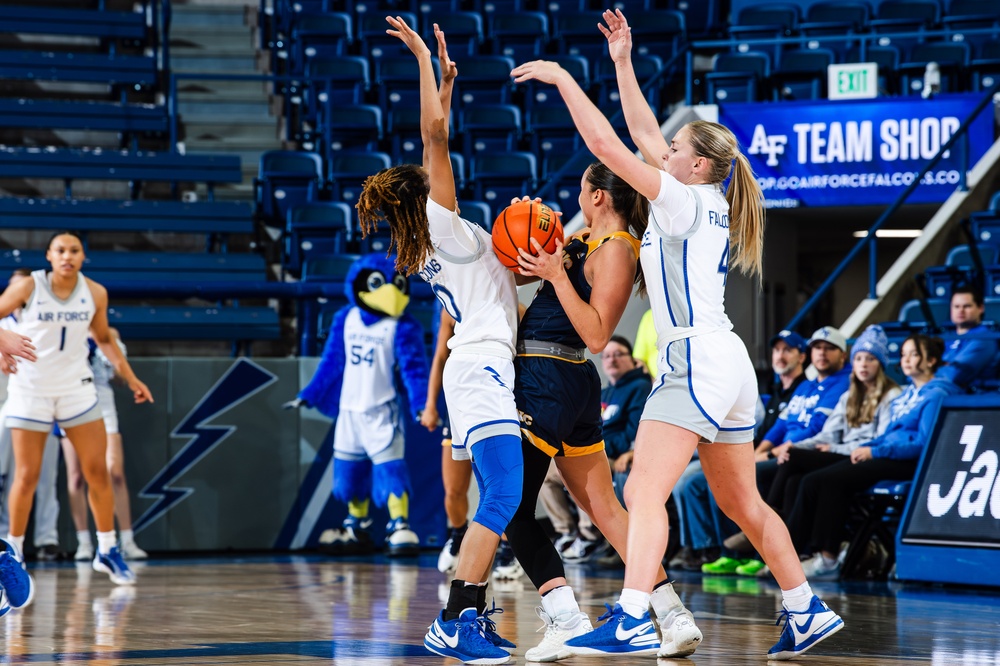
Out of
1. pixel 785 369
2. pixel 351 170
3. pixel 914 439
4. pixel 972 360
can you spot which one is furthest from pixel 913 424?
pixel 351 170

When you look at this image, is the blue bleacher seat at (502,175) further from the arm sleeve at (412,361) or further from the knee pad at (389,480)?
the knee pad at (389,480)

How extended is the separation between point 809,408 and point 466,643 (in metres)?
4.64

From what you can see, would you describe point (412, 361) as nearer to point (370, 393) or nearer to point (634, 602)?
point (370, 393)

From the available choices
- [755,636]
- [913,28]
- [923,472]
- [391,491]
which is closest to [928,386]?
[923,472]

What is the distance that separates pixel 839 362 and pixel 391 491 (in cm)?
318

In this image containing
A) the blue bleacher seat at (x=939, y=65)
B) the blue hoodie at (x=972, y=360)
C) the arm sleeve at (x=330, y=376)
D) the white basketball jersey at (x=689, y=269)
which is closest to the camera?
the white basketball jersey at (x=689, y=269)

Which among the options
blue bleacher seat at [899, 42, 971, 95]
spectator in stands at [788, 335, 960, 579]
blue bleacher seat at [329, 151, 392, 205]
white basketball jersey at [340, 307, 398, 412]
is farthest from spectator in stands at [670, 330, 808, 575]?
blue bleacher seat at [329, 151, 392, 205]

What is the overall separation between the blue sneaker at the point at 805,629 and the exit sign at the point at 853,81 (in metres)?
8.81

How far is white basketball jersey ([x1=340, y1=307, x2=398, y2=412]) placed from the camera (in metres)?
9.24

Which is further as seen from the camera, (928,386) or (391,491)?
(391,491)

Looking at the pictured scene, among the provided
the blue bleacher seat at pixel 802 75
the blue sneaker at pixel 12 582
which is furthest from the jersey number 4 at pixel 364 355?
the blue bleacher seat at pixel 802 75

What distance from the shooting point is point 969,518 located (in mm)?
6965

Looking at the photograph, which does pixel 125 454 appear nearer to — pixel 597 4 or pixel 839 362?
pixel 839 362

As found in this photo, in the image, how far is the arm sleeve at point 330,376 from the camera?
938 cm
